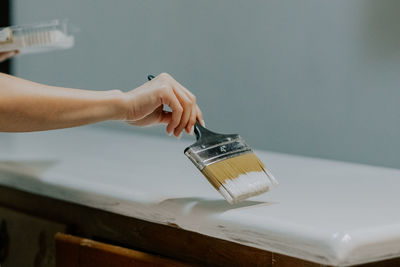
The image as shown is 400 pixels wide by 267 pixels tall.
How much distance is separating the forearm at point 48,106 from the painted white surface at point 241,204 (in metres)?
0.11

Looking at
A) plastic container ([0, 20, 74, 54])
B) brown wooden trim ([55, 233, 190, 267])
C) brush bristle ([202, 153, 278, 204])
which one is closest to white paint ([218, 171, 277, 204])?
brush bristle ([202, 153, 278, 204])

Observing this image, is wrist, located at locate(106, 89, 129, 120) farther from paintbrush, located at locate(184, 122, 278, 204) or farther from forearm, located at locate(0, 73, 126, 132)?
paintbrush, located at locate(184, 122, 278, 204)

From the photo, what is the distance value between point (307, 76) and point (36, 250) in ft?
1.85

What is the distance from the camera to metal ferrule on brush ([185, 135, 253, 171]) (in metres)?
0.73

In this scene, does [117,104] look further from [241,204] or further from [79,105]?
[241,204]

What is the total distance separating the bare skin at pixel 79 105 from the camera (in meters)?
0.73

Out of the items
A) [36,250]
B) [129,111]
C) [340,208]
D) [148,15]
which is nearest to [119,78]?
[148,15]

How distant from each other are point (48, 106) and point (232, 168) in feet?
0.76

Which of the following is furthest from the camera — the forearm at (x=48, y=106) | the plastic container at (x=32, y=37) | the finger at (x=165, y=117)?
the plastic container at (x=32, y=37)

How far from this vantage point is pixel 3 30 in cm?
118

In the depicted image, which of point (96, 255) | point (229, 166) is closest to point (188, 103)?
point (229, 166)

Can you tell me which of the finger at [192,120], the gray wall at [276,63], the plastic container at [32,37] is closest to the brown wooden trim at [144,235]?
the finger at [192,120]

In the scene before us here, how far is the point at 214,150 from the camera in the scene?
2.46 ft

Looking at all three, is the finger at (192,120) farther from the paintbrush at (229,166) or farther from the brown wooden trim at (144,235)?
the brown wooden trim at (144,235)
